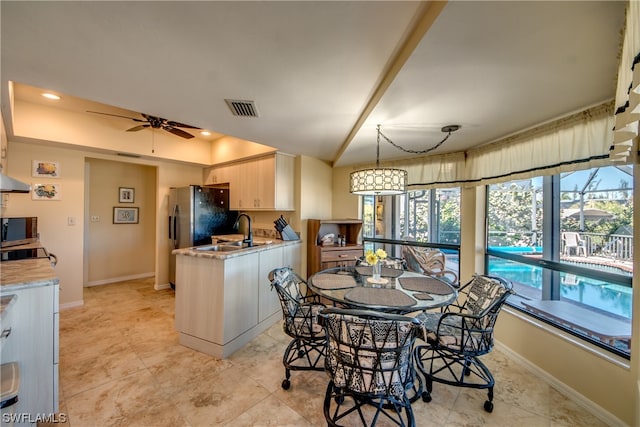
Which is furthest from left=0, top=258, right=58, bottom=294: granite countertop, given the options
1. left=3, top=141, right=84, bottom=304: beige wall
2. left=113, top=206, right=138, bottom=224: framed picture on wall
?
left=113, top=206, right=138, bottom=224: framed picture on wall

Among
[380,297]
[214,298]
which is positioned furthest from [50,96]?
[380,297]

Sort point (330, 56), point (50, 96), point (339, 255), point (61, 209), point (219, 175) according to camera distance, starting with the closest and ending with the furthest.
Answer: point (330, 56) < point (50, 96) < point (61, 209) < point (339, 255) < point (219, 175)

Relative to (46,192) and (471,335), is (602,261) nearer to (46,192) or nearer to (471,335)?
(471,335)

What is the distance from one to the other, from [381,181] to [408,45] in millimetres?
1136

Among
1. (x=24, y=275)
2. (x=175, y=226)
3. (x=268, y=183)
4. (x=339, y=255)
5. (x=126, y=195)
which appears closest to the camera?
(x=24, y=275)

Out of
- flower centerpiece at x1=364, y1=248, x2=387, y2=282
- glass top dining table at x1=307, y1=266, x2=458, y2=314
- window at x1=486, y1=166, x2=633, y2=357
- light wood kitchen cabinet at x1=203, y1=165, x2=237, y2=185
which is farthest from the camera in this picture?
light wood kitchen cabinet at x1=203, y1=165, x2=237, y2=185

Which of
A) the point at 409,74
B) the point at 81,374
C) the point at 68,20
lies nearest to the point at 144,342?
the point at 81,374

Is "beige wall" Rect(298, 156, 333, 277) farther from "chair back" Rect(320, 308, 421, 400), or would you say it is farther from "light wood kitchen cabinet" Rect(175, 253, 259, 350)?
"chair back" Rect(320, 308, 421, 400)

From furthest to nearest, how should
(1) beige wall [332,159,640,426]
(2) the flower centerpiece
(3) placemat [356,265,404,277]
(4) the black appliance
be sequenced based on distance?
(4) the black appliance
(3) placemat [356,265,404,277]
(2) the flower centerpiece
(1) beige wall [332,159,640,426]

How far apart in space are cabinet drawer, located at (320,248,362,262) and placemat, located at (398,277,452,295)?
54.3 inches

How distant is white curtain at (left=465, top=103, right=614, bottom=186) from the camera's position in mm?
1861

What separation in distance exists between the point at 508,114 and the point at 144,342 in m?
4.15

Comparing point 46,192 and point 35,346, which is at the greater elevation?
Answer: point 46,192

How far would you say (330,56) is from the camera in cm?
147
